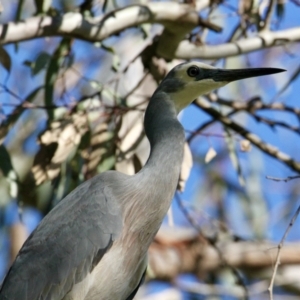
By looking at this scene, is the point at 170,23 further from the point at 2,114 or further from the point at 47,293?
the point at 47,293

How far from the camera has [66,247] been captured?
9.48 ft

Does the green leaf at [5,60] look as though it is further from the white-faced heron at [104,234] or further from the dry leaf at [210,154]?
the dry leaf at [210,154]

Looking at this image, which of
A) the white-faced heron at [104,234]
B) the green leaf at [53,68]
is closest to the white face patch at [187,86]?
the white-faced heron at [104,234]

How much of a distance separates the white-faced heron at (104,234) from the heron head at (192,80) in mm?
106

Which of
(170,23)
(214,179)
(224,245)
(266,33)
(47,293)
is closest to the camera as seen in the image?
(47,293)

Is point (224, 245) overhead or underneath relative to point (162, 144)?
underneath

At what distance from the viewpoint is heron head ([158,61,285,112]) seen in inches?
126

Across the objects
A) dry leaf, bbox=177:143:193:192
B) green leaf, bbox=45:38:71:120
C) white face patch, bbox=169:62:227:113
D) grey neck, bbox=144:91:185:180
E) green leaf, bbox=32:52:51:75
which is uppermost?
white face patch, bbox=169:62:227:113

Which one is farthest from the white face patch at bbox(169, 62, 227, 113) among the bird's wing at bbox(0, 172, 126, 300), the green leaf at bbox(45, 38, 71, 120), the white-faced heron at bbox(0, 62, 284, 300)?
the green leaf at bbox(45, 38, 71, 120)

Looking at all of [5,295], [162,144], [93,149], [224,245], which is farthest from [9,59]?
[224,245]

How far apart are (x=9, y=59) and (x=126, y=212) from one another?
0.94 meters

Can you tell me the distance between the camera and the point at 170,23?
3746mm

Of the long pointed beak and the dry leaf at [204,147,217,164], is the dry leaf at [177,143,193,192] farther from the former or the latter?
the long pointed beak

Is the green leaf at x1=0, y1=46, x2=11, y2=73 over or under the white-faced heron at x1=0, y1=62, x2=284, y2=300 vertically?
over
